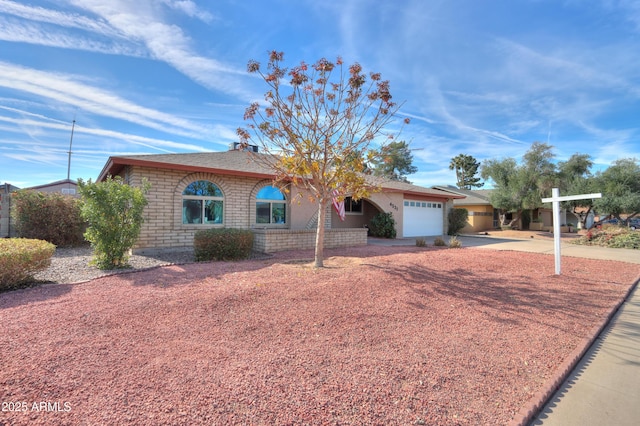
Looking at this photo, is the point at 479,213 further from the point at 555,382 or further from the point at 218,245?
the point at 555,382

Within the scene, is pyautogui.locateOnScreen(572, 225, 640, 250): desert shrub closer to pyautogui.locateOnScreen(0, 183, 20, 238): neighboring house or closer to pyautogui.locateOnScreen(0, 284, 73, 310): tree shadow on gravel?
pyautogui.locateOnScreen(0, 284, 73, 310): tree shadow on gravel

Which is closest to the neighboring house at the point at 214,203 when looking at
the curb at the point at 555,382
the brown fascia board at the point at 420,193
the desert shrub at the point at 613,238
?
the brown fascia board at the point at 420,193

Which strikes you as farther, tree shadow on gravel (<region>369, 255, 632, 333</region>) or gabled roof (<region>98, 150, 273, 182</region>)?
gabled roof (<region>98, 150, 273, 182</region>)

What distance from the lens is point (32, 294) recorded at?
497cm

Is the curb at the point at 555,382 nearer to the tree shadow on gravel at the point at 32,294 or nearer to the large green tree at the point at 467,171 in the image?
the tree shadow on gravel at the point at 32,294

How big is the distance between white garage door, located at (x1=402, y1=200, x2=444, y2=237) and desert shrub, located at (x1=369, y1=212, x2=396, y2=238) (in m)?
1.68

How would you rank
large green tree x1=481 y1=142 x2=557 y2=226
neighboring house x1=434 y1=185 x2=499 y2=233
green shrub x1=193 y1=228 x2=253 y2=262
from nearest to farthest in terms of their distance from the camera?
1. green shrub x1=193 y1=228 x2=253 y2=262
2. large green tree x1=481 y1=142 x2=557 y2=226
3. neighboring house x1=434 y1=185 x2=499 y2=233

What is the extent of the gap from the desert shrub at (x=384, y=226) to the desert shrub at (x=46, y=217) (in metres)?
13.1

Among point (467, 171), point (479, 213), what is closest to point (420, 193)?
point (479, 213)

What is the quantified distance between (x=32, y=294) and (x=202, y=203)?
602 centimetres

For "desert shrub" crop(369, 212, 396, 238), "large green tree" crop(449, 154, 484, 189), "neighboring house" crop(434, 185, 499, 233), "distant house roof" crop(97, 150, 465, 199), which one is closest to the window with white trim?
"desert shrub" crop(369, 212, 396, 238)

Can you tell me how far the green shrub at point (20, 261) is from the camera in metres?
5.18

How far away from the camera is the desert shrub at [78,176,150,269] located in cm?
671

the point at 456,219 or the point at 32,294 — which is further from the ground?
the point at 456,219
